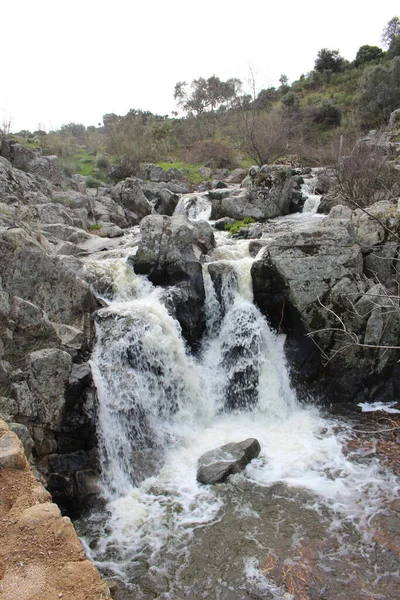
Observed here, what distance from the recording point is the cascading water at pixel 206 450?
5.70m

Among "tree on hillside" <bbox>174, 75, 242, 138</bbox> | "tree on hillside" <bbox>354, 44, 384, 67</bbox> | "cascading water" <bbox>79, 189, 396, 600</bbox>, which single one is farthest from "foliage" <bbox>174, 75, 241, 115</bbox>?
"cascading water" <bbox>79, 189, 396, 600</bbox>

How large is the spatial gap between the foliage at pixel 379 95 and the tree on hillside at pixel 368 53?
36.2ft

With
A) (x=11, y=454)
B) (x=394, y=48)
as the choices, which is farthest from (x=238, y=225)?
(x=394, y=48)

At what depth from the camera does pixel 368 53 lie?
4431 cm

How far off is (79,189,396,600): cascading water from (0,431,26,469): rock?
275 cm

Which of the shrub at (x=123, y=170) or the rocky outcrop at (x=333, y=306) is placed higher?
the shrub at (x=123, y=170)

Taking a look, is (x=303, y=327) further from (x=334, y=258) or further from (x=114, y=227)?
(x=114, y=227)

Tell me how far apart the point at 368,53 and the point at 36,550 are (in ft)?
174

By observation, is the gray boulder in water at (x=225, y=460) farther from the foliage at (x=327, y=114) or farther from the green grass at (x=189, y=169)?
the foliage at (x=327, y=114)

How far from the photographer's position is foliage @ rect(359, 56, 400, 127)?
33.1 m

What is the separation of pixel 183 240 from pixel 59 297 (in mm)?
3732

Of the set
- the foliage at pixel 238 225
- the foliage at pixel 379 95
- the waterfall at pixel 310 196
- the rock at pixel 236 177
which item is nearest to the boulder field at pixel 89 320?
the foliage at pixel 238 225

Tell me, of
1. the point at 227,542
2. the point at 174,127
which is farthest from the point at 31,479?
the point at 174,127

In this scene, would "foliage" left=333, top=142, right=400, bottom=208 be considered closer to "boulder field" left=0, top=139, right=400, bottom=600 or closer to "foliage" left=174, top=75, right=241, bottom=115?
"boulder field" left=0, top=139, right=400, bottom=600
